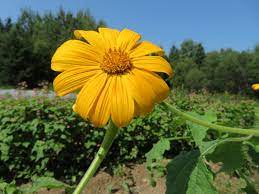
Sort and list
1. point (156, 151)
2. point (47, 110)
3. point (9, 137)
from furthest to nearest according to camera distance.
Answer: point (47, 110), point (9, 137), point (156, 151)

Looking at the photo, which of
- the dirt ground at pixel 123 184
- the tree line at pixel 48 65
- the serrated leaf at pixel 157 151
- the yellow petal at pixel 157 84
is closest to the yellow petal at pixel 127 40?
the yellow petal at pixel 157 84

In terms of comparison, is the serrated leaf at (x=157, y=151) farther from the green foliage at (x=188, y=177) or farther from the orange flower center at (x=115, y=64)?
the orange flower center at (x=115, y=64)

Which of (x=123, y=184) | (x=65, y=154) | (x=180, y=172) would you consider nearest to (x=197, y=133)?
(x=180, y=172)

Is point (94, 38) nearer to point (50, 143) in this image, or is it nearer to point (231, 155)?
point (231, 155)

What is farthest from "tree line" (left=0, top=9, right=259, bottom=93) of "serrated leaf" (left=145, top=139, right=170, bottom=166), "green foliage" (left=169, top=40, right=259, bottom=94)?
"serrated leaf" (left=145, top=139, right=170, bottom=166)

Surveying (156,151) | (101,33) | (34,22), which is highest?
(34,22)

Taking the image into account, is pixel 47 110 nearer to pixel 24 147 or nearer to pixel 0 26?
pixel 24 147

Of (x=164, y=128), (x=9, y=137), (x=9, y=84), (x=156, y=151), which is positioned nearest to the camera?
(x=156, y=151)

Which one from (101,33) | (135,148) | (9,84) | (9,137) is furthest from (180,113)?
(9,84)
